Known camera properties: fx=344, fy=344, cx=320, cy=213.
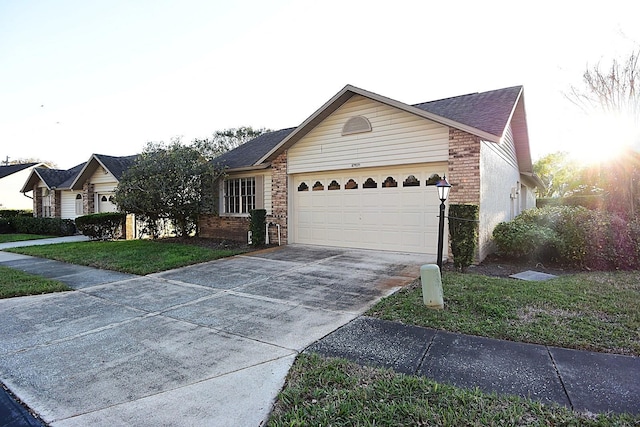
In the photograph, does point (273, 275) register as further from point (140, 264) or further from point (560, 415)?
point (560, 415)

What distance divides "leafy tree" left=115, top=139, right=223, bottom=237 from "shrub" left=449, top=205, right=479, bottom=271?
8.69 meters

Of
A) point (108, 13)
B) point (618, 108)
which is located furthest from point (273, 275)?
point (618, 108)

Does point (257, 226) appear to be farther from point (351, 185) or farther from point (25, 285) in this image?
point (25, 285)

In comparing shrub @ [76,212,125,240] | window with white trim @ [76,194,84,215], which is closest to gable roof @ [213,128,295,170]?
shrub @ [76,212,125,240]

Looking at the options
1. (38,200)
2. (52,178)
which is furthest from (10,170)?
(52,178)

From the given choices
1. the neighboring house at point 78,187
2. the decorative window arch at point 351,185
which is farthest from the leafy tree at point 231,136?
the decorative window arch at point 351,185

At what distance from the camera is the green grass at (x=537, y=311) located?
3.77 m

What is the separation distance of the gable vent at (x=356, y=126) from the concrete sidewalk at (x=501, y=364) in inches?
265

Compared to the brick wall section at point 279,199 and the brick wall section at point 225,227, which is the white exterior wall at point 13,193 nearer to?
the brick wall section at point 225,227

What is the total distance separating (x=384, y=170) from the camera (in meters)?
9.70

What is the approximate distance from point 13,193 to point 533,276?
104 ft

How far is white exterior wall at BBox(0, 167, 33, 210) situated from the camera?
24062 mm

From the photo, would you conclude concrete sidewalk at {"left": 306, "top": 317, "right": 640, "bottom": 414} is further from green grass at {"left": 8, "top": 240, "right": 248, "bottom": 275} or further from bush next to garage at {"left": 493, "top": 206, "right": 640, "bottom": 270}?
green grass at {"left": 8, "top": 240, "right": 248, "bottom": 275}

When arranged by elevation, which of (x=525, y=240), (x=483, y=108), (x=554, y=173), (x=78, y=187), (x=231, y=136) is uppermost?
(x=231, y=136)
